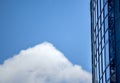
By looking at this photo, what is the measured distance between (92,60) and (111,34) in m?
17.1

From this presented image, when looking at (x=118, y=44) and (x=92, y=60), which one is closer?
(x=118, y=44)

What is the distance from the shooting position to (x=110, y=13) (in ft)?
117

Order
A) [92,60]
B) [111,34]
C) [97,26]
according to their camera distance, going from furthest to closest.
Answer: [92,60] < [97,26] < [111,34]

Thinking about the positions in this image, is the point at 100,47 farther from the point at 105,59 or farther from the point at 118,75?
the point at 118,75

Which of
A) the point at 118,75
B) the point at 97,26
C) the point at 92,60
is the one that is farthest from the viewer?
the point at 92,60

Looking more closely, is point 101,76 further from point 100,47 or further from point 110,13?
point 110,13

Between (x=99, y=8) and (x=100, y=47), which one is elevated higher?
(x=99, y=8)

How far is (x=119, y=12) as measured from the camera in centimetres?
3428

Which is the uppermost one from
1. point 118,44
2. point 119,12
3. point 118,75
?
point 119,12

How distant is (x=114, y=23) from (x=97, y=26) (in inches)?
431

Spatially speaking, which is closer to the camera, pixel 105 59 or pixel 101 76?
pixel 105 59

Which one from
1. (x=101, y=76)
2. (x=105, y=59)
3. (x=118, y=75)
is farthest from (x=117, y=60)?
(x=101, y=76)

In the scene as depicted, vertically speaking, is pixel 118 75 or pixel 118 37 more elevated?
pixel 118 37

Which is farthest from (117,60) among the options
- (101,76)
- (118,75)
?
(101,76)
